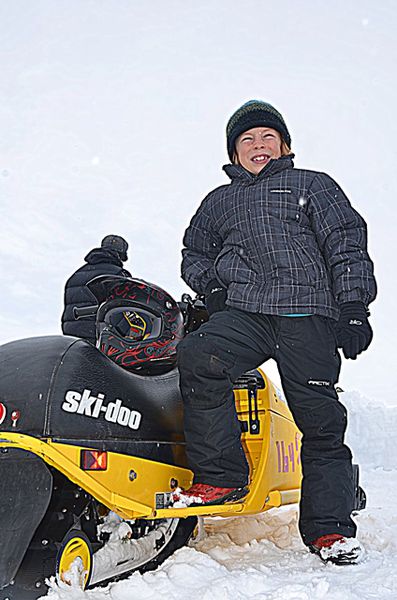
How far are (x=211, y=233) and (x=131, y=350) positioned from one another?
0.79m

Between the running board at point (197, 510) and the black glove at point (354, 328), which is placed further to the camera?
the black glove at point (354, 328)

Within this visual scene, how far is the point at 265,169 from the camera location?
10.4 feet

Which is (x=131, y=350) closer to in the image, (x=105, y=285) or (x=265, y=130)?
(x=105, y=285)

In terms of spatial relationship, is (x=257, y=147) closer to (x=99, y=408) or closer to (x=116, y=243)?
(x=99, y=408)

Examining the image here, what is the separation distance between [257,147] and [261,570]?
6.39 ft

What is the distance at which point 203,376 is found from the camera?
2.71 metres

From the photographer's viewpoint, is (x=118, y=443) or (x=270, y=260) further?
(x=270, y=260)

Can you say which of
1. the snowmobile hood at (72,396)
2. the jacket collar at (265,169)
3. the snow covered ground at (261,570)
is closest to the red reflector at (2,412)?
the snowmobile hood at (72,396)

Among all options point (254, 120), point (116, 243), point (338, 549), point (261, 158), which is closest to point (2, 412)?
point (338, 549)

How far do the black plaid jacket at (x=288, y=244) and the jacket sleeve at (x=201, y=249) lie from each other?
0.03 m

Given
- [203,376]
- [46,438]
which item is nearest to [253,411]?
[203,376]

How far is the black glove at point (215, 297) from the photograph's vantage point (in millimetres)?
3191

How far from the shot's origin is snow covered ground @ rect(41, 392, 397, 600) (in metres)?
2.19

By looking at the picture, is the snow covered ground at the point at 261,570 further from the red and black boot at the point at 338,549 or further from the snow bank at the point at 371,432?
the snow bank at the point at 371,432
